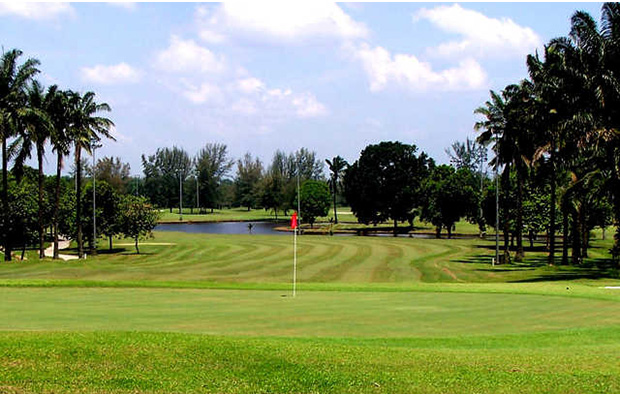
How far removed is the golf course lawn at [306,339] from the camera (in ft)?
33.9

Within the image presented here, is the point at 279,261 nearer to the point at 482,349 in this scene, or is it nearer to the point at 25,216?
the point at 25,216

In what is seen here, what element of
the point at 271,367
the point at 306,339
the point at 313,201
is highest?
the point at 313,201

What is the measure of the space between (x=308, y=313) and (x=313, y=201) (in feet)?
418

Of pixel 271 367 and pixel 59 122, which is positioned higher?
pixel 59 122

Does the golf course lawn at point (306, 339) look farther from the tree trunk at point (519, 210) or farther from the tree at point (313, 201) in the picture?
the tree at point (313, 201)

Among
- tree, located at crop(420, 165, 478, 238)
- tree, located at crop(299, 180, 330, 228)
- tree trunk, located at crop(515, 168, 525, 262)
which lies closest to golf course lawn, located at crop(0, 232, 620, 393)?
tree trunk, located at crop(515, 168, 525, 262)

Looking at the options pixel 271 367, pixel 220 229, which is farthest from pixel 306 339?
pixel 220 229

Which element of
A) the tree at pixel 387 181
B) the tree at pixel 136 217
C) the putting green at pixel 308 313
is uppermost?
the tree at pixel 387 181

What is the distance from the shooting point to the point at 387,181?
4894 inches

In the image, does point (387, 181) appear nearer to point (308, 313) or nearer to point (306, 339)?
point (308, 313)

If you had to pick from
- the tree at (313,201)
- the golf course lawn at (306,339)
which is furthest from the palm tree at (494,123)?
the tree at (313,201)

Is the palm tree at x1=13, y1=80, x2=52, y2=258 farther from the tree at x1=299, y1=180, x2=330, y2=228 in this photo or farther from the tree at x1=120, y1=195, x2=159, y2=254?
the tree at x1=299, y1=180, x2=330, y2=228

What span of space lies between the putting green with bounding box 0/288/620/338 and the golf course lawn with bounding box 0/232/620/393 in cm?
6

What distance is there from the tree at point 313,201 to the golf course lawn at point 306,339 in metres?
114
